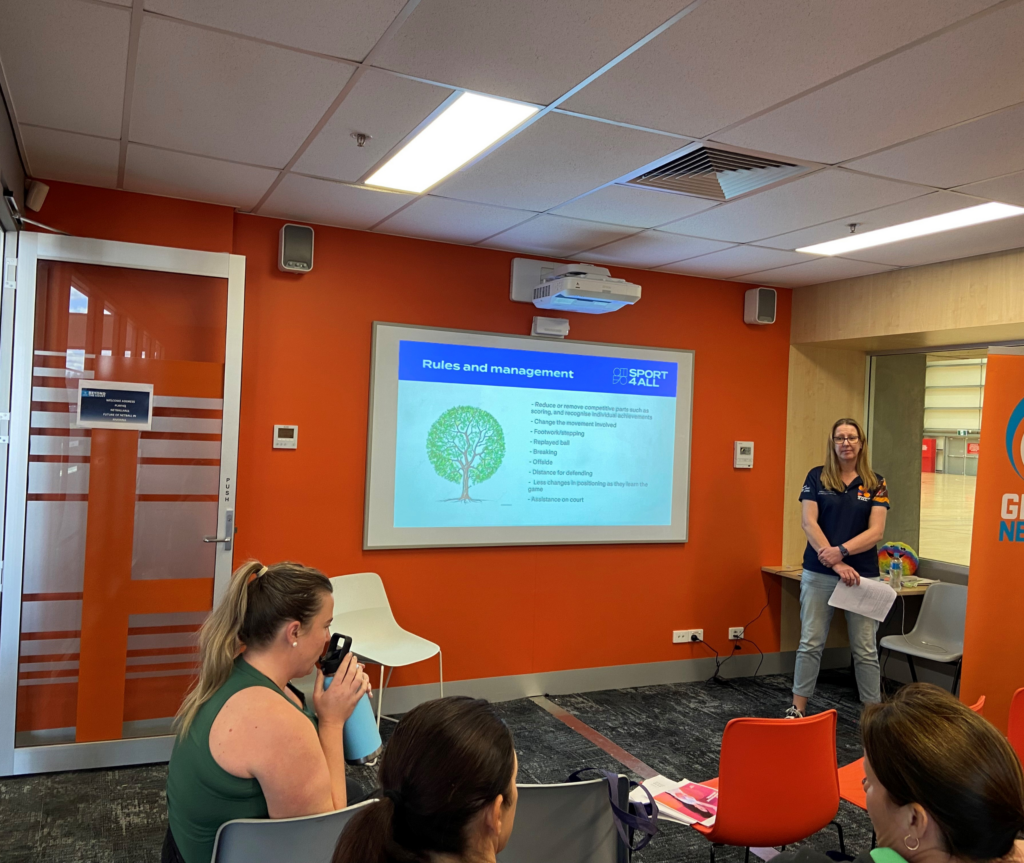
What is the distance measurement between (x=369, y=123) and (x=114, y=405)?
1943mm

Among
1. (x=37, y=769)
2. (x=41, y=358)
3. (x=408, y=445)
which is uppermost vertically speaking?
(x=41, y=358)

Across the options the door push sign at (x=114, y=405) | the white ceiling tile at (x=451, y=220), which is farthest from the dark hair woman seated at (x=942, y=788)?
the door push sign at (x=114, y=405)

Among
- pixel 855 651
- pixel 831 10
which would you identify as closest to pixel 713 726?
pixel 855 651

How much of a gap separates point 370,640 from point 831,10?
355 centimetres

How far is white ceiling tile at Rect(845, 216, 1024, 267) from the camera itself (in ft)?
12.9

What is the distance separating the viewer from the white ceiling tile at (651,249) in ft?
14.6

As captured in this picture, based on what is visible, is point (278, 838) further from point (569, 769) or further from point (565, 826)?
point (569, 769)

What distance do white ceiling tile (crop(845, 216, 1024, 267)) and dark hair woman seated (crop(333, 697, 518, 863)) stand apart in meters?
3.77

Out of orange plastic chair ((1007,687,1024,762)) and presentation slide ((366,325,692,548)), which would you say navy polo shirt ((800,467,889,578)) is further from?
orange plastic chair ((1007,687,1024,762))

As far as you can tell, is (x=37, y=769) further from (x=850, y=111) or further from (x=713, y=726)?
(x=850, y=111)

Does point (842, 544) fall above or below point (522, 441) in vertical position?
below

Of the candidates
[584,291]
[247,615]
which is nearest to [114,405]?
[247,615]

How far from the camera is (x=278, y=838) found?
1.55 m

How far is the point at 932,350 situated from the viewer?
557cm
